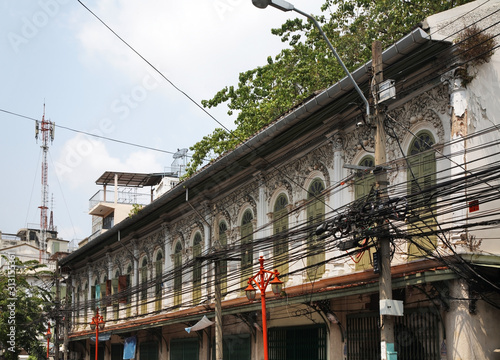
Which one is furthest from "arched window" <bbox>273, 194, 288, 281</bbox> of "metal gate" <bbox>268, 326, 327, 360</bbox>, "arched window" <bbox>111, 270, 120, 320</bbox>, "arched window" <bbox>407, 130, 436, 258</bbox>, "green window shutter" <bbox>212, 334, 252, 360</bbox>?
"arched window" <bbox>111, 270, 120, 320</bbox>

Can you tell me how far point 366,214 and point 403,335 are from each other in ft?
13.1

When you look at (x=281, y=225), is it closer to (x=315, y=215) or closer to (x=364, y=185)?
(x=315, y=215)

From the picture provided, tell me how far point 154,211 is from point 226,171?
6691 millimetres

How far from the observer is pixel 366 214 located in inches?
468

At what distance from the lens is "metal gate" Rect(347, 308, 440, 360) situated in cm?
1373

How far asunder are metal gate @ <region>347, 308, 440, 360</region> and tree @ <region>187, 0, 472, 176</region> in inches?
418

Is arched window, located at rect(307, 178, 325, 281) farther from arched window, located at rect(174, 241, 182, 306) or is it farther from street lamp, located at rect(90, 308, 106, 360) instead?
street lamp, located at rect(90, 308, 106, 360)

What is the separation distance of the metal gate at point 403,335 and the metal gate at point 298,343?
121 centimetres

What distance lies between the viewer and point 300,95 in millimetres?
29797

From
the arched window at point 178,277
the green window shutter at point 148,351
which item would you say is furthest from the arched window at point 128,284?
the arched window at point 178,277

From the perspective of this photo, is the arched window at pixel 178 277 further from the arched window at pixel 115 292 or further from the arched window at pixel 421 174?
the arched window at pixel 421 174

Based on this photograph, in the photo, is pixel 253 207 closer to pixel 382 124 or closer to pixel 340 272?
pixel 340 272

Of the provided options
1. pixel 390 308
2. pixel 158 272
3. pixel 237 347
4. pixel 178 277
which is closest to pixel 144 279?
pixel 158 272

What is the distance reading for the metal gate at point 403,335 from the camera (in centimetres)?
1373
